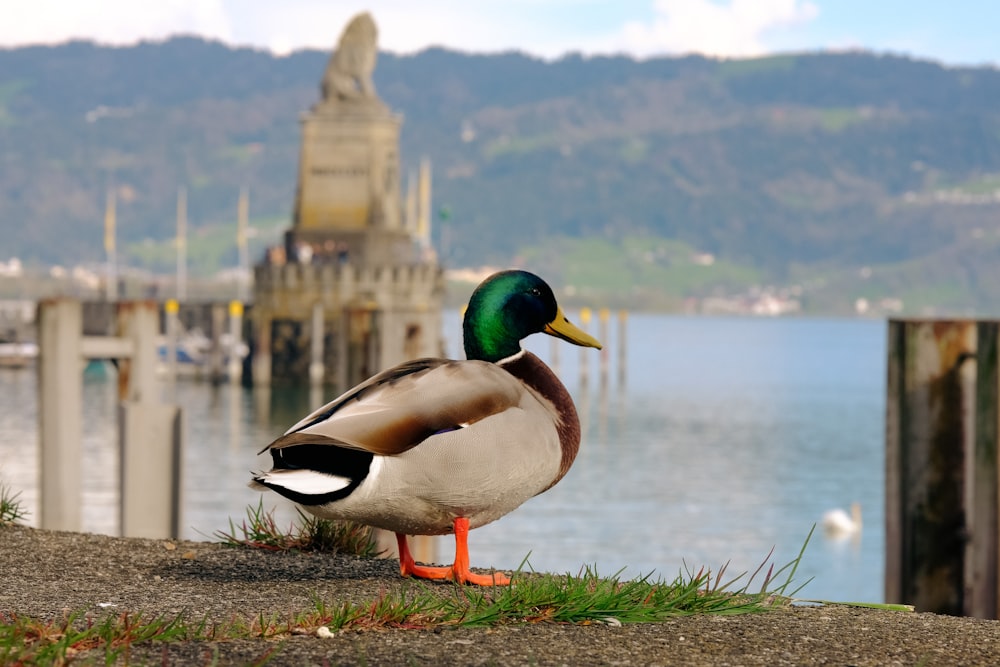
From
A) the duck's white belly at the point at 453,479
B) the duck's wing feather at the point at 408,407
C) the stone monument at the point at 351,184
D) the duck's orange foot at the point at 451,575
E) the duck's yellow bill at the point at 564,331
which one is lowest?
the duck's orange foot at the point at 451,575

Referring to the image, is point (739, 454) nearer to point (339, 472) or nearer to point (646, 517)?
point (646, 517)

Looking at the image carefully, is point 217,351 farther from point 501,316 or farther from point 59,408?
point 501,316

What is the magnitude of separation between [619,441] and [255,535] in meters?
78.4

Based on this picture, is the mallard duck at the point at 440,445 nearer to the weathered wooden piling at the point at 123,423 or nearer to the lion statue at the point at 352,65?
the weathered wooden piling at the point at 123,423

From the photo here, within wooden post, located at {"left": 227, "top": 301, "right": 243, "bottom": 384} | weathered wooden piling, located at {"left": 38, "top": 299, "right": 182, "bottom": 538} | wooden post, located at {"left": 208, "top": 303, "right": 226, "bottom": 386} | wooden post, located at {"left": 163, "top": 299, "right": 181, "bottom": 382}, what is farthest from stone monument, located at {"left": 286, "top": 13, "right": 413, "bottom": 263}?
weathered wooden piling, located at {"left": 38, "top": 299, "right": 182, "bottom": 538}

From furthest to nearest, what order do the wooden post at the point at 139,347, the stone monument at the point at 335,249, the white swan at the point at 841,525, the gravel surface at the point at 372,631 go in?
the stone monument at the point at 335,249, the white swan at the point at 841,525, the wooden post at the point at 139,347, the gravel surface at the point at 372,631

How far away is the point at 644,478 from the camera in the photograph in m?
70.2

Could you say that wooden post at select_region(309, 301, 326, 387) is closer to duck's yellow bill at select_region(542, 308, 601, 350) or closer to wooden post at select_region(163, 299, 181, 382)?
wooden post at select_region(163, 299, 181, 382)

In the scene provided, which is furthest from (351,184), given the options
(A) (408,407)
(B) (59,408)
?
(A) (408,407)

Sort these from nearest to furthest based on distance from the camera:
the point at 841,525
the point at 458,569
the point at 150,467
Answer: the point at 458,569, the point at 150,467, the point at 841,525

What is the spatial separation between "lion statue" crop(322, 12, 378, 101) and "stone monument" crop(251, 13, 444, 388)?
0.14 meters

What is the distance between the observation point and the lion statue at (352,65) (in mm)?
112812

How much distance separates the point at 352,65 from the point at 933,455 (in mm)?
105280

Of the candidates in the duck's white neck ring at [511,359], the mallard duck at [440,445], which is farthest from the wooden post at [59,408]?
the duck's white neck ring at [511,359]
